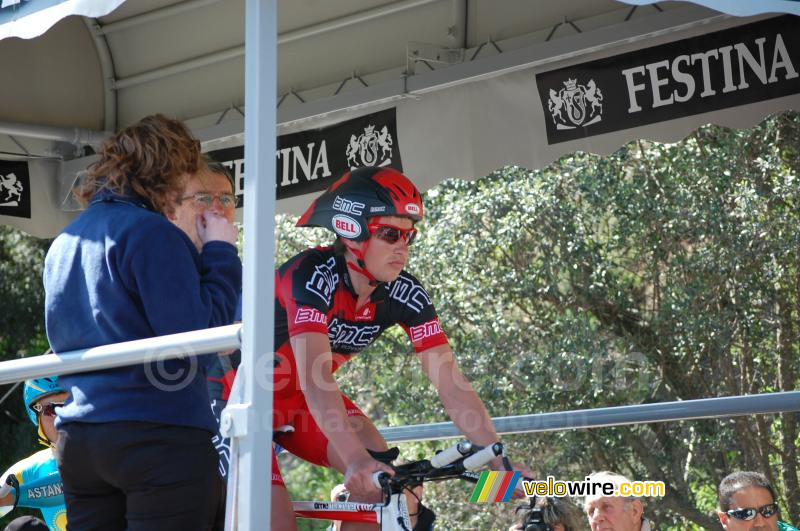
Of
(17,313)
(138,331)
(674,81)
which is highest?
(674,81)

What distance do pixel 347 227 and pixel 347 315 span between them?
15.8 inches

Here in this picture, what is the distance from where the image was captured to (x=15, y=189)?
20.2 feet

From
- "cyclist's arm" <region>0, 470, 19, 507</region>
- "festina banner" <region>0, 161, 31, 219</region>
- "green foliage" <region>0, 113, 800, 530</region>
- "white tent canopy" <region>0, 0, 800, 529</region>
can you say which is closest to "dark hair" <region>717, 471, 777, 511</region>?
"white tent canopy" <region>0, 0, 800, 529</region>

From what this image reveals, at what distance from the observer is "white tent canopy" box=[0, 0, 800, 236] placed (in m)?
4.93

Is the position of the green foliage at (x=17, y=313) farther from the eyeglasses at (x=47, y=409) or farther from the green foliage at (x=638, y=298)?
the eyeglasses at (x=47, y=409)

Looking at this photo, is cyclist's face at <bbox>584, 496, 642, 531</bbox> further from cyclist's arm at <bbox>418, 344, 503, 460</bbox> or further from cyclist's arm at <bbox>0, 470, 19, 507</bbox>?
cyclist's arm at <bbox>0, 470, 19, 507</bbox>

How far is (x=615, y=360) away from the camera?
11648mm

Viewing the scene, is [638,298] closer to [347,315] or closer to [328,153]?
[328,153]

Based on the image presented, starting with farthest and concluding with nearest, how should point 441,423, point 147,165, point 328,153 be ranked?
point 328,153 → point 441,423 → point 147,165

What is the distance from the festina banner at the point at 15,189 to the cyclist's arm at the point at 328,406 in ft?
10.6

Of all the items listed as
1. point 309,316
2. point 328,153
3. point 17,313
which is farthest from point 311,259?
point 17,313

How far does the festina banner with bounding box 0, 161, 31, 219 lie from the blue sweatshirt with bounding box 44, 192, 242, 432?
3605 millimetres

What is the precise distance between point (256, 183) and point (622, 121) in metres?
2.97

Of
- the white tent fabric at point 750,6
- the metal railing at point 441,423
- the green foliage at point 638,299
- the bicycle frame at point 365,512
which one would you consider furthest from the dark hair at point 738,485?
the green foliage at point 638,299
